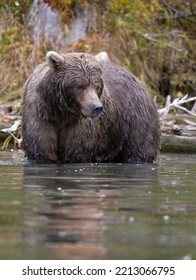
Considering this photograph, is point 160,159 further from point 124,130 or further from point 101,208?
point 101,208

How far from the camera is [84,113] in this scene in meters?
10.4

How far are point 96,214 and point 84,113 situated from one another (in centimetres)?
421

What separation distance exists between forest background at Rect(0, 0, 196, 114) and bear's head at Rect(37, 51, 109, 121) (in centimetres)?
465

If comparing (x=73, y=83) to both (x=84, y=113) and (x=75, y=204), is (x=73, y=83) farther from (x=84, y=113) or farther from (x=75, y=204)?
(x=75, y=204)

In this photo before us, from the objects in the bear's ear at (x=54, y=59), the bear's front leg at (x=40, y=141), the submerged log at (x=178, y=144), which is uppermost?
the bear's ear at (x=54, y=59)

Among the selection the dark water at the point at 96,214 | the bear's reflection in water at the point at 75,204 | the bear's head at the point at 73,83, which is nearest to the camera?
the dark water at the point at 96,214

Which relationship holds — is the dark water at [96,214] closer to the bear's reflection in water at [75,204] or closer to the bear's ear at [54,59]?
the bear's reflection in water at [75,204]

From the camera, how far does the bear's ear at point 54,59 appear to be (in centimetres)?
1056

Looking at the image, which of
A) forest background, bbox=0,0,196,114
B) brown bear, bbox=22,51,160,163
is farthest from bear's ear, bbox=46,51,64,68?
forest background, bbox=0,0,196,114

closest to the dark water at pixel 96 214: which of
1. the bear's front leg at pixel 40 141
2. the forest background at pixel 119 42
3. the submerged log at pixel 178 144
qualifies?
the bear's front leg at pixel 40 141

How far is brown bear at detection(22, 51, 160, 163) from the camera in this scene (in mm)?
10547

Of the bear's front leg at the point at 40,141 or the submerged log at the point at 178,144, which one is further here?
the submerged log at the point at 178,144

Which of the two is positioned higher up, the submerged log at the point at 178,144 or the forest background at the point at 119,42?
the forest background at the point at 119,42

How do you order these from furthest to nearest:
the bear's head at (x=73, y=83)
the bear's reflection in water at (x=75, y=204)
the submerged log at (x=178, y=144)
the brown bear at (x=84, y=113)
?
the submerged log at (x=178, y=144)
the brown bear at (x=84, y=113)
the bear's head at (x=73, y=83)
the bear's reflection in water at (x=75, y=204)
